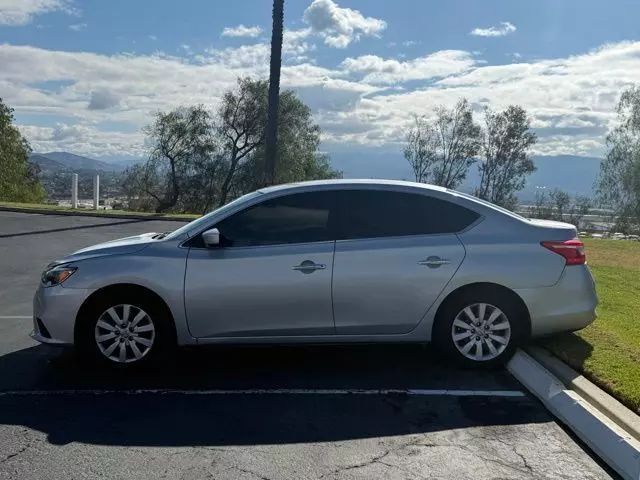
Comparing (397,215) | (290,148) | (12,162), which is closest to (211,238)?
(397,215)

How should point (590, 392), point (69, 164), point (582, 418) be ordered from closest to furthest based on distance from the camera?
point (582, 418)
point (590, 392)
point (69, 164)

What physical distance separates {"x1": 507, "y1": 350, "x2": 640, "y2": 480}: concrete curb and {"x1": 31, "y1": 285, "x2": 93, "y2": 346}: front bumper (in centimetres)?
377

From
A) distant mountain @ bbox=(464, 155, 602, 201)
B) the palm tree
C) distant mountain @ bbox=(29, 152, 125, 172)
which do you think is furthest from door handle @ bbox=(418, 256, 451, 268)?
distant mountain @ bbox=(464, 155, 602, 201)

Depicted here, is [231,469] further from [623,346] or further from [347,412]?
[623,346]

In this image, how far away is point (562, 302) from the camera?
562 centimetres

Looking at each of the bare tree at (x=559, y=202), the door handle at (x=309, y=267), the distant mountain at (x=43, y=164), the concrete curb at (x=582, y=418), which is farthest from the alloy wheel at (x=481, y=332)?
the distant mountain at (x=43, y=164)

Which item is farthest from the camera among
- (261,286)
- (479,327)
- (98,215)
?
(98,215)

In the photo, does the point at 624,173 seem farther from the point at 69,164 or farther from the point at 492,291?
the point at 69,164

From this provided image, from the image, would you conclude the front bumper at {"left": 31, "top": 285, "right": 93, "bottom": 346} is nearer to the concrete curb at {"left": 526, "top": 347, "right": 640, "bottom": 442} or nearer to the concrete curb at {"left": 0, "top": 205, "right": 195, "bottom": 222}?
the concrete curb at {"left": 526, "top": 347, "right": 640, "bottom": 442}

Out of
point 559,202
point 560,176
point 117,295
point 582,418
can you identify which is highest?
point 560,176

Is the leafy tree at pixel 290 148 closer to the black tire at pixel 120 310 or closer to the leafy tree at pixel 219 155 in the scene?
the leafy tree at pixel 219 155

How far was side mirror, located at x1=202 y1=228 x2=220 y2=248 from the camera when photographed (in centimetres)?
534

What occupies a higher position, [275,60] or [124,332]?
[275,60]

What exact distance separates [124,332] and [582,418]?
367 centimetres
